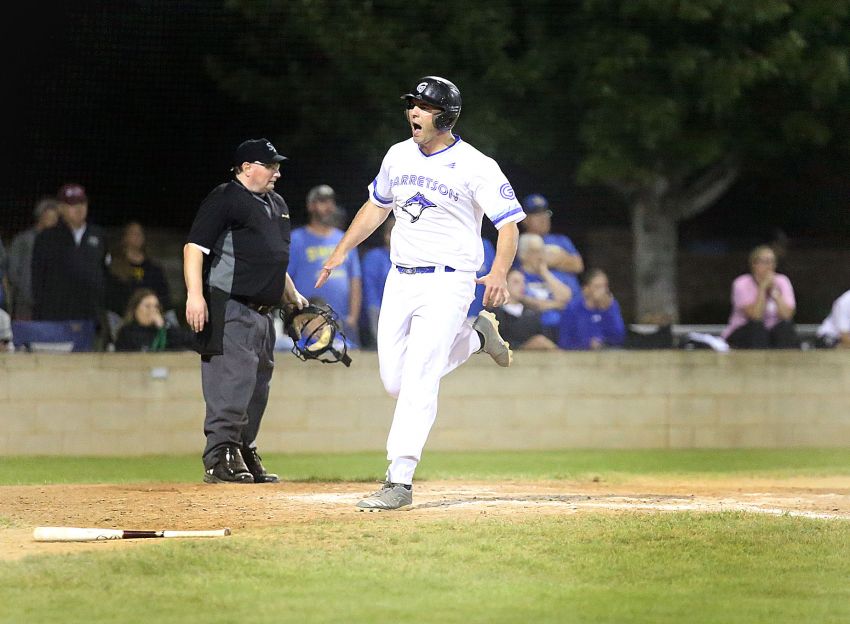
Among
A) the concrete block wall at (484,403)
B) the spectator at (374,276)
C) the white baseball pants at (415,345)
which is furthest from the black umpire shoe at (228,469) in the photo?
the spectator at (374,276)

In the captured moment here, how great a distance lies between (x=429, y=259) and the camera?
725 centimetres

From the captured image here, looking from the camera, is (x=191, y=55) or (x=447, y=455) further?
(x=191, y=55)

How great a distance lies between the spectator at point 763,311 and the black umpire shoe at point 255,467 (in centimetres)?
594

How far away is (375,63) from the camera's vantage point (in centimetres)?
1509

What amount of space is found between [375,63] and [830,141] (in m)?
7.01

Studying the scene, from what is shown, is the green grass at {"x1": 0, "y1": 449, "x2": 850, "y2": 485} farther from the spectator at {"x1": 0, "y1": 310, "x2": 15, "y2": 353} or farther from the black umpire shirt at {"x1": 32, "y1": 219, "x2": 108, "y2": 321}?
the black umpire shirt at {"x1": 32, "y1": 219, "x2": 108, "y2": 321}

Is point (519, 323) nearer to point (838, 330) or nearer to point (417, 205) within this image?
point (838, 330)

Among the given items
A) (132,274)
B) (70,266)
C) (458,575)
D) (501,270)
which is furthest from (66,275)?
(458,575)

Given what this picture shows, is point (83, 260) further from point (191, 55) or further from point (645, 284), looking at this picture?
point (645, 284)

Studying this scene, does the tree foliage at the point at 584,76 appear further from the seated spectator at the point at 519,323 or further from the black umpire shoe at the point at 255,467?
the black umpire shoe at the point at 255,467

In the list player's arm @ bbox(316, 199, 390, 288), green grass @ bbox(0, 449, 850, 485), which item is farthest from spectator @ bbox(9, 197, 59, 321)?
player's arm @ bbox(316, 199, 390, 288)

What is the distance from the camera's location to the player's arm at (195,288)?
8.42m

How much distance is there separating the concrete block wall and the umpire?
11.3ft

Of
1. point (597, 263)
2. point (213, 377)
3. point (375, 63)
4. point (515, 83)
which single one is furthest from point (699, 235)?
point (213, 377)
